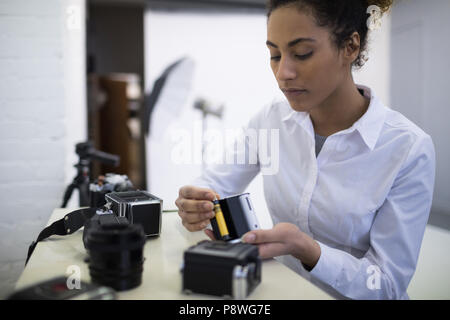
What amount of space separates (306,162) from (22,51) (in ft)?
3.70

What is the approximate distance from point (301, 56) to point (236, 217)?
39cm

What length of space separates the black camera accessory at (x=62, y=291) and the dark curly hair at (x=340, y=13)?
2.26 feet

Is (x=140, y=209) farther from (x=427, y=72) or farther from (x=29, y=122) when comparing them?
(x=427, y=72)

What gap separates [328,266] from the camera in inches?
31.0

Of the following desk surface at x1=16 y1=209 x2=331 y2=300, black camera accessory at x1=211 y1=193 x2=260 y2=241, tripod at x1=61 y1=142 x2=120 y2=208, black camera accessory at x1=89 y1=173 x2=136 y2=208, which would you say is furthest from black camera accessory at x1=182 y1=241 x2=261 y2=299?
tripod at x1=61 y1=142 x2=120 y2=208

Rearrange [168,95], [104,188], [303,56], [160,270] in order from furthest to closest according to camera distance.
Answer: [168,95]
[104,188]
[303,56]
[160,270]

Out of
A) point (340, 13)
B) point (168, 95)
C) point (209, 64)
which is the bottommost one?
point (168, 95)

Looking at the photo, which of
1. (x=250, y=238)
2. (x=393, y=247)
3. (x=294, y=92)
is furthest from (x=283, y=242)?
(x=294, y=92)

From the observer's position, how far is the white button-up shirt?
814 millimetres

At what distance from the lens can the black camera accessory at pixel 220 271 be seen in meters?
0.55

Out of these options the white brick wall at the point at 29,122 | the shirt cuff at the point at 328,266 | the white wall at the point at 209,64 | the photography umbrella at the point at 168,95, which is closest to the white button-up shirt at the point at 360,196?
the shirt cuff at the point at 328,266

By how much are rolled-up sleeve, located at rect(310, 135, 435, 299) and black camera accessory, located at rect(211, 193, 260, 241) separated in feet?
0.53

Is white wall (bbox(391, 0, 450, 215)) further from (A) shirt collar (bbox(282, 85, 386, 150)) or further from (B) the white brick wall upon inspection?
(B) the white brick wall

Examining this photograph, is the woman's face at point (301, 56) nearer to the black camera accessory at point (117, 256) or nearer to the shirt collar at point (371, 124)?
the shirt collar at point (371, 124)
